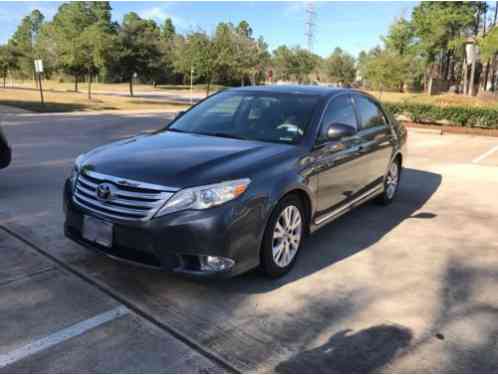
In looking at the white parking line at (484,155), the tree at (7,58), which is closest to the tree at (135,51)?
the tree at (7,58)

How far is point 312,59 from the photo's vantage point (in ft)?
230

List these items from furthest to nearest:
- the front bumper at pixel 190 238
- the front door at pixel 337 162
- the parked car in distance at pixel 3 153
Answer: the parked car in distance at pixel 3 153 < the front door at pixel 337 162 < the front bumper at pixel 190 238

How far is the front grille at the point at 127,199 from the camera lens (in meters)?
3.18

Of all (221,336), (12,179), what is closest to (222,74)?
(12,179)

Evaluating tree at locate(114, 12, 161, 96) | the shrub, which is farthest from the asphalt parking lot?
tree at locate(114, 12, 161, 96)

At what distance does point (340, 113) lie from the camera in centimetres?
476

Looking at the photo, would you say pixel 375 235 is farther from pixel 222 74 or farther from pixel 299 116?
pixel 222 74

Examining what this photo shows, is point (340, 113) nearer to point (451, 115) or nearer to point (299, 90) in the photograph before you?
point (299, 90)

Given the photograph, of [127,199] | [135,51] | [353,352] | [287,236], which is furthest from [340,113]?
[135,51]

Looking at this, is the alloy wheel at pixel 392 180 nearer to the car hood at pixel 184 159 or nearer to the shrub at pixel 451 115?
the car hood at pixel 184 159

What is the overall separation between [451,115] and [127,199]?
16.1 m

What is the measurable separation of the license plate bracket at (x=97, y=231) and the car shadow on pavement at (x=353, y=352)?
1.51 m

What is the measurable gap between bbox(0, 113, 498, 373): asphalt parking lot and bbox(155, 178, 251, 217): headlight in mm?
757

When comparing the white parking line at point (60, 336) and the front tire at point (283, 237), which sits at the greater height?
the front tire at point (283, 237)
